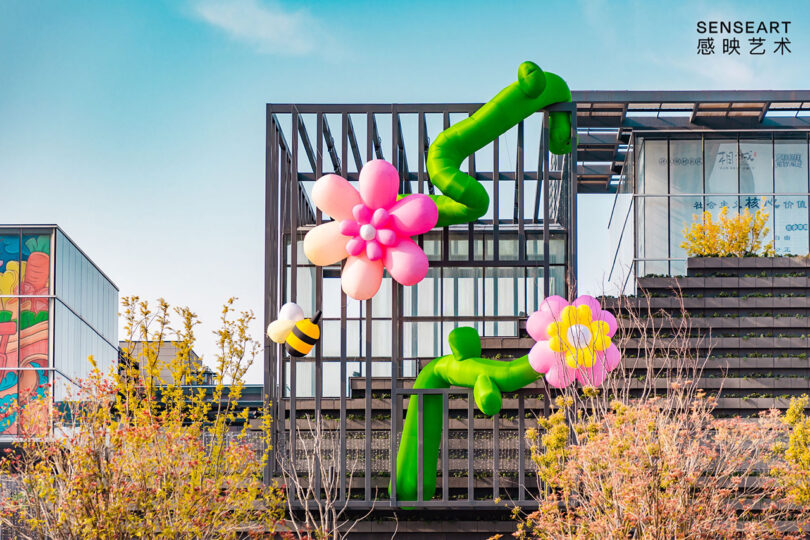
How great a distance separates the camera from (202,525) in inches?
445

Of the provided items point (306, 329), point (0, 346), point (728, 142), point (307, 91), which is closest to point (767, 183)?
point (728, 142)

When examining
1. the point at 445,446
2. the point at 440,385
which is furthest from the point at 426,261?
the point at 445,446

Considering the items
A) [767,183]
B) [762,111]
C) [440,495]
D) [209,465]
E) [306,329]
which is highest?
[762,111]

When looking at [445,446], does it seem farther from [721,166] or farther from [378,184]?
[721,166]

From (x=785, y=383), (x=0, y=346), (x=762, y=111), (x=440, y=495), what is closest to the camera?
(x=440, y=495)

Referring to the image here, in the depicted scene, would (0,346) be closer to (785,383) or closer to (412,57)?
(412,57)

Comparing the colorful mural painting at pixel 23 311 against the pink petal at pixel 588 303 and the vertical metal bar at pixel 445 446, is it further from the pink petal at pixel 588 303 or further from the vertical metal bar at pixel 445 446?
the pink petal at pixel 588 303

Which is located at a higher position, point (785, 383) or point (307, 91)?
point (307, 91)

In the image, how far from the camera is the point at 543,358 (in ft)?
49.3

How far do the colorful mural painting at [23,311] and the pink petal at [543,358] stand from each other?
1990 centimetres

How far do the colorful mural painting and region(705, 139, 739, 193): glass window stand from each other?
1939cm

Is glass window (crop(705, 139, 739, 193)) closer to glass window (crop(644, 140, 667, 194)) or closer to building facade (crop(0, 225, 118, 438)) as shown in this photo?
glass window (crop(644, 140, 667, 194))

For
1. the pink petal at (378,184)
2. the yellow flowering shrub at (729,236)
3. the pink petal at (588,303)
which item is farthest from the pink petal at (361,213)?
the yellow flowering shrub at (729,236)

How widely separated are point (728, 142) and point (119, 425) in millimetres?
17445
